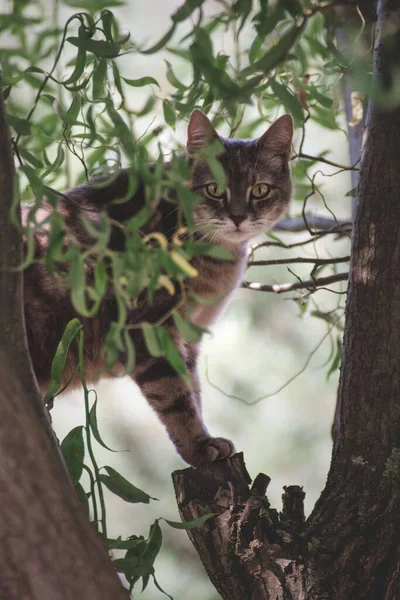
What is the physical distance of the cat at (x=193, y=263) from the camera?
1.95 metres

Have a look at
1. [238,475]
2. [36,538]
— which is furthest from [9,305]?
A: [238,475]

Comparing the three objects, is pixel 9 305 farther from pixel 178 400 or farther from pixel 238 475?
pixel 178 400

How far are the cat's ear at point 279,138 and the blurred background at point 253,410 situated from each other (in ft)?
4.05

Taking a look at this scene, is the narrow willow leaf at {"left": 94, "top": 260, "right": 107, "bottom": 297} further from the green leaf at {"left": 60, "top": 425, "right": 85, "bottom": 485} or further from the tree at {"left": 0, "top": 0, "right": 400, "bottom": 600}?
the green leaf at {"left": 60, "top": 425, "right": 85, "bottom": 485}

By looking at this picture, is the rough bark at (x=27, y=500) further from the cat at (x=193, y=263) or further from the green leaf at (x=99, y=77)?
the cat at (x=193, y=263)

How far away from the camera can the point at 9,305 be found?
1123 mm

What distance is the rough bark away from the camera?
1.06 m

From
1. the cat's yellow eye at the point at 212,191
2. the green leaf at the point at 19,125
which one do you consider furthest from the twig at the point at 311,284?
the green leaf at the point at 19,125

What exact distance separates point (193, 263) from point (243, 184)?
25cm

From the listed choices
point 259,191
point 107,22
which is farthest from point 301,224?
point 107,22

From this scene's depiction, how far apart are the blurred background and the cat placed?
1267mm

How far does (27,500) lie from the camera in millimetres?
1064

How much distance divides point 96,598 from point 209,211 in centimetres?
121

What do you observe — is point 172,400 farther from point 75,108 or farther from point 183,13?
point 183,13
